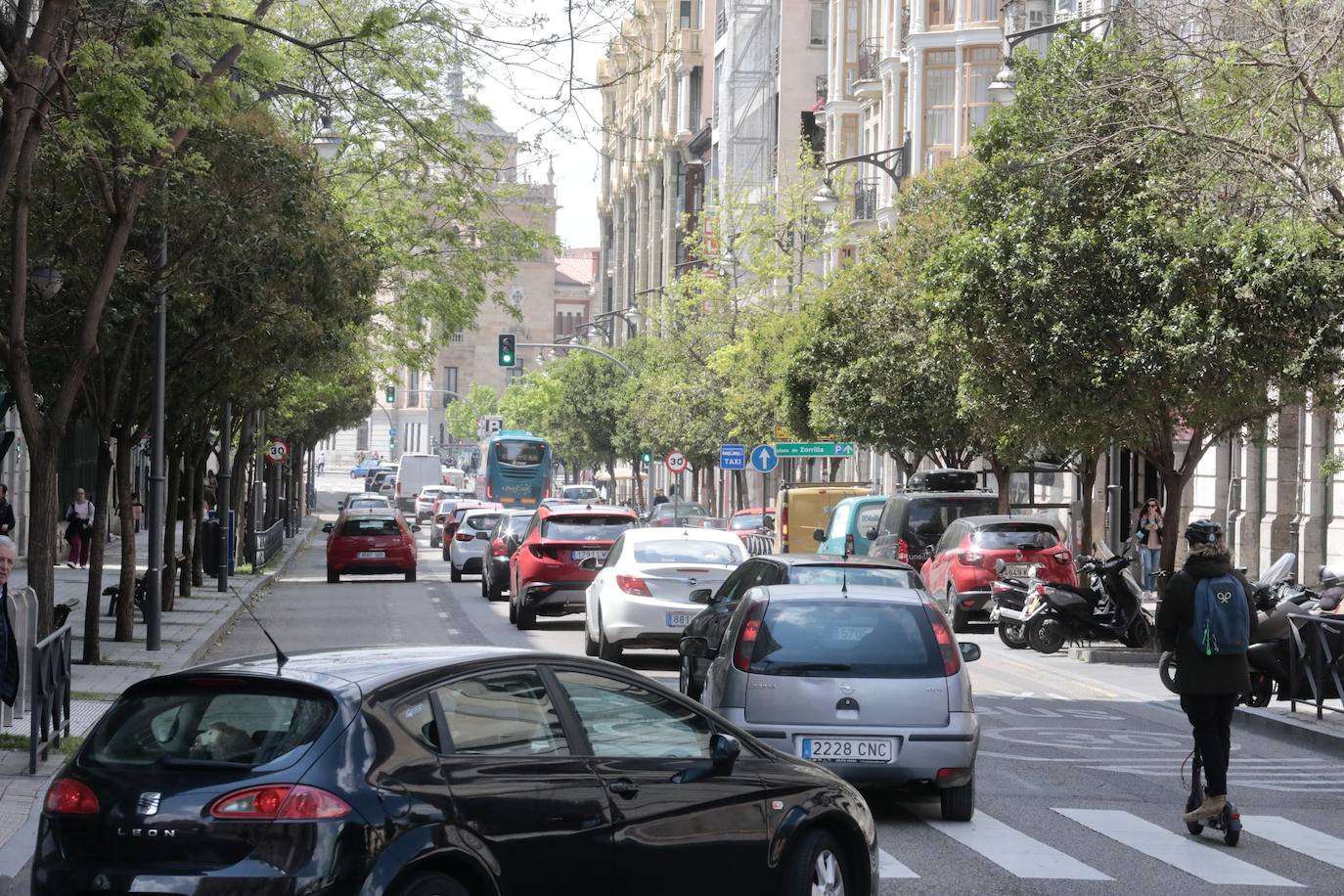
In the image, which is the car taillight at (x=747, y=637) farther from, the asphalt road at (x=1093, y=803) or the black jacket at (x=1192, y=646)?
the black jacket at (x=1192, y=646)

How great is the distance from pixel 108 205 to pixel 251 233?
451 cm

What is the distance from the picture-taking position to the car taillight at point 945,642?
38.1 ft

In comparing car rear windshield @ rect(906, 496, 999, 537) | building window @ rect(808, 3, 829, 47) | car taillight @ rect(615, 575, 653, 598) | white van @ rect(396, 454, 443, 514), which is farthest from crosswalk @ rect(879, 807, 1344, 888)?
white van @ rect(396, 454, 443, 514)

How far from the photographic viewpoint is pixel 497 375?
199m

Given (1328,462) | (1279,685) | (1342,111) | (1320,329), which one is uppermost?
(1342,111)

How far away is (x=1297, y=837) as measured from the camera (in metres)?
11.6

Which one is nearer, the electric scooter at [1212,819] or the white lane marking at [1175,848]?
the white lane marking at [1175,848]

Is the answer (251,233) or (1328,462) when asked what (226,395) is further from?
(1328,462)

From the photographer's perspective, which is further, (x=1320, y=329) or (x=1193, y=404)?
(x=1193, y=404)

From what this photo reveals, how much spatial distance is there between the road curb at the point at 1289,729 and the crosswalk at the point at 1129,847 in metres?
3.54

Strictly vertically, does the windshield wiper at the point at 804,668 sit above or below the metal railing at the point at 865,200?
below

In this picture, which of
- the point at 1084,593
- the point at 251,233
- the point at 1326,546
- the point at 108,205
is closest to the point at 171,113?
the point at 108,205

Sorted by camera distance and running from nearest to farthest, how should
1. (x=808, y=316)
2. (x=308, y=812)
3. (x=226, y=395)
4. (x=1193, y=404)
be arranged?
(x=308, y=812) < (x=1193, y=404) < (x=226, y=395) < (x=808, y=316)

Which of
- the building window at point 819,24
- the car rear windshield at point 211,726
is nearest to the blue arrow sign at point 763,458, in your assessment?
the car rear windshield at point 211,726
